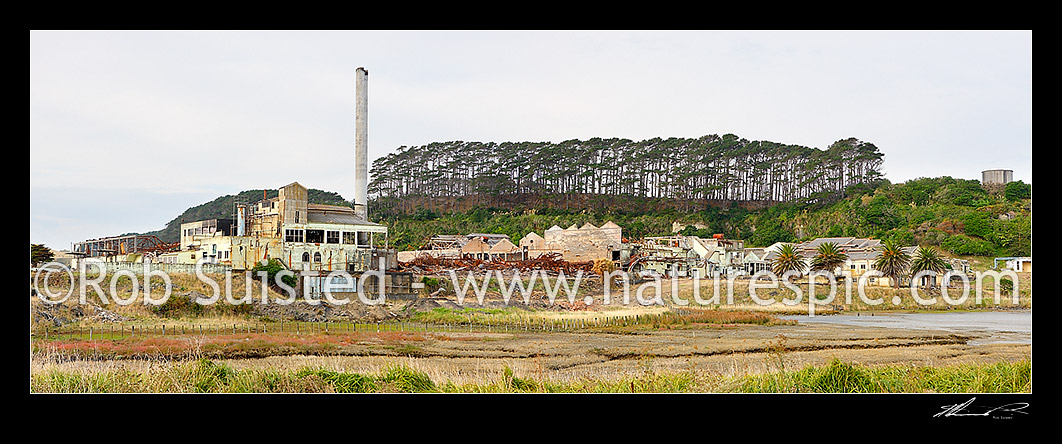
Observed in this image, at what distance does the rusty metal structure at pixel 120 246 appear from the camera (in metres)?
45.3

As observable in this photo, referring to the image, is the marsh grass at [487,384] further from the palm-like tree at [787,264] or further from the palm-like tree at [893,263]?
the palm-like tree at [787,264]

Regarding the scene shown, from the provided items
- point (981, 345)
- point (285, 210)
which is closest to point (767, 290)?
A: point (981, 345)

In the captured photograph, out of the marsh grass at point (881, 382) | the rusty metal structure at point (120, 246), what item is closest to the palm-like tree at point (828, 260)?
the marsh grass at point (881, 382)

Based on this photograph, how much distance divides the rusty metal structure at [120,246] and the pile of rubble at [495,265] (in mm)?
13724

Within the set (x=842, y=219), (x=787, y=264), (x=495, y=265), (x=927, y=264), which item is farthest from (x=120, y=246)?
(x=842, y=219)

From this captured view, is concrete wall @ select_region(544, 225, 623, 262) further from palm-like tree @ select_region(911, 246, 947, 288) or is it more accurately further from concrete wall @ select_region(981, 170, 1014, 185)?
concrete wall @ select_region(981, 170, 1014, 185)

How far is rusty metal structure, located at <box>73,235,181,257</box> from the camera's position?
4534 centimetres

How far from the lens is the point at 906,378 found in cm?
1341

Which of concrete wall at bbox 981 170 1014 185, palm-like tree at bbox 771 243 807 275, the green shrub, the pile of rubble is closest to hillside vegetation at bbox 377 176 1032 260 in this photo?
the green shrub
